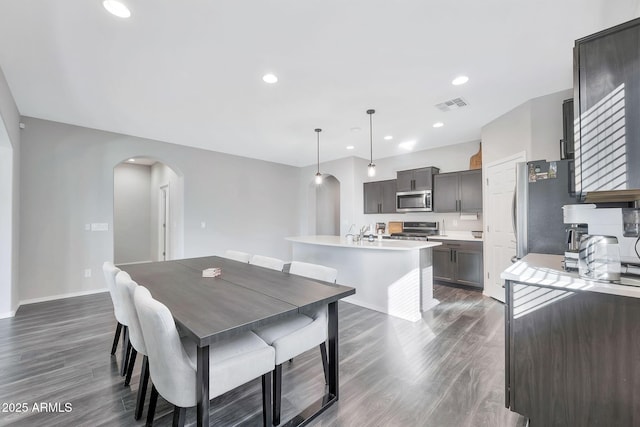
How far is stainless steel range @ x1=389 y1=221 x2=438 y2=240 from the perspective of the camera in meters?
5.27

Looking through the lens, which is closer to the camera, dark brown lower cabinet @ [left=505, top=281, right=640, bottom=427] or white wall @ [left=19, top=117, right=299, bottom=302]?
dark brown lower cabinet @ [left=505, top=281, right=640, bottom=427]

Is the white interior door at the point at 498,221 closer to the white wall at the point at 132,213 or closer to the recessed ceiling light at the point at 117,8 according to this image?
the recessed ceiling light at the point at 117,8

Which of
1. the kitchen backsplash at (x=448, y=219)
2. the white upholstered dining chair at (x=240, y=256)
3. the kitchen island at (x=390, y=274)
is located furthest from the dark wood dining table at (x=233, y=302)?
the kitchen backsplash at (x=448, y=219)

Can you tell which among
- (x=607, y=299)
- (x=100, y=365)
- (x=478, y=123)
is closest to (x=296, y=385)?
(x=100, y=365)

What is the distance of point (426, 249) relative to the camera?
3.58 m

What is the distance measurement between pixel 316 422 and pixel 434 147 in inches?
206

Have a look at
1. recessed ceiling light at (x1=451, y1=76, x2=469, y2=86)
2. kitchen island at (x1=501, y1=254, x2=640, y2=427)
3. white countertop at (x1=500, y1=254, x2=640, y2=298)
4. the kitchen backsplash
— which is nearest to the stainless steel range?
the kitchen backsplash

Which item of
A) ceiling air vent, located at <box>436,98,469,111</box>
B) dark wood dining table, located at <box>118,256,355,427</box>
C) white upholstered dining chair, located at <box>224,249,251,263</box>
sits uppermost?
ceiling air vent, located at <box>436,98,469,111</box>

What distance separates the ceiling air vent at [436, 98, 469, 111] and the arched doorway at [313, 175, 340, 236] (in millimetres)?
4656

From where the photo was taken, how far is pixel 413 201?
5508 mm

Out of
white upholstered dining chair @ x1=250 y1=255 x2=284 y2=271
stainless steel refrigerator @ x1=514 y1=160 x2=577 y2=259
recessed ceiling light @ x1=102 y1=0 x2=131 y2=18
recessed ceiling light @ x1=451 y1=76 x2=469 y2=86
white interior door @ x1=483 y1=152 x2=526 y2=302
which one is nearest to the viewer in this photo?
recessed ceiling light @ x1=102 y1=0 x2=131 y2=18

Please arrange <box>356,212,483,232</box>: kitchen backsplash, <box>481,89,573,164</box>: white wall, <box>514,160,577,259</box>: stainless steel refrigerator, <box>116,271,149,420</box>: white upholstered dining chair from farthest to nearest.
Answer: <box>356,212,483,232</box>: kitchen backsplash → <box>481,89,573,164</box>: white wall → <box>514,160,577,259</box>: stainless steel refrigerator → <box>116,271,149,420</box>: white upholstered dining chair

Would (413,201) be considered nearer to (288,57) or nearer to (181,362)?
(288,57)

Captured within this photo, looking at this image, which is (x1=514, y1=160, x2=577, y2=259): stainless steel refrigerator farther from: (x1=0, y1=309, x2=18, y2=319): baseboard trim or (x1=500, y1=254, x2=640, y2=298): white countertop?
(x1=0, y1=309, x2=18, y2=319): baseboard trim
